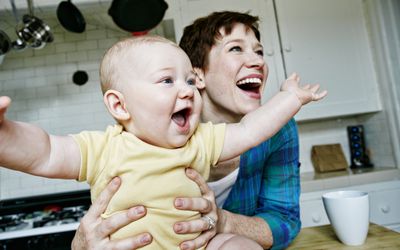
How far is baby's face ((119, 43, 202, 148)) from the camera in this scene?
644mm

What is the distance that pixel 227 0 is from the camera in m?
2.35

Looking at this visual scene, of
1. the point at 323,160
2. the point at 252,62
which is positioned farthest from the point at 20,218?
the point at 323,160

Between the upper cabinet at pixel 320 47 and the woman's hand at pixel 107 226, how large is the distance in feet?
5.96

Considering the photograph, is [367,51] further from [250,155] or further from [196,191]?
[196,191]

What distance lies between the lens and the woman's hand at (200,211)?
2.13 feet

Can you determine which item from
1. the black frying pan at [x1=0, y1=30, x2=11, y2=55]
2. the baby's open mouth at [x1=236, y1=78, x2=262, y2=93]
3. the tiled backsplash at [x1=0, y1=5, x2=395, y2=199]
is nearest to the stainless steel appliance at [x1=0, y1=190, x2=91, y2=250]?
the tiled backsplash at [x1=0, y1=5, x2=395, y2=199]

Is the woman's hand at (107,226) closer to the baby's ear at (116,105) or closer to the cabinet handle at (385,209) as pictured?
the baby's ear at (116,105)

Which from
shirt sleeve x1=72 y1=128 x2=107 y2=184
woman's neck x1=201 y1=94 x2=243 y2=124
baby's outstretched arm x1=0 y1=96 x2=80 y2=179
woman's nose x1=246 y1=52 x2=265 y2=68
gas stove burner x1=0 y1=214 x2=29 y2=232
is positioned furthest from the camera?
gas stove burner x1=0 y1=214 x2=29 y2=232

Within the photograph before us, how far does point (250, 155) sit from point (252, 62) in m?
0.28

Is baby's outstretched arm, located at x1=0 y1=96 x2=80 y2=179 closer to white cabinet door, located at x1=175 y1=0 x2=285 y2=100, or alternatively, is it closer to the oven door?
the oven door

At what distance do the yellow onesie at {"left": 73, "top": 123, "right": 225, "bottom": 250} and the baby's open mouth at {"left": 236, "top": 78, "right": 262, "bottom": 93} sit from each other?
1.52 ft

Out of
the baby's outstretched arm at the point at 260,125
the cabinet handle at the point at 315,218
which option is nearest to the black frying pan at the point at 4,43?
the baby's outstretched arm at the point at 260,125

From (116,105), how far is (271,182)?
0.62 m

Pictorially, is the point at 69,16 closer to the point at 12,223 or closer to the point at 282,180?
the point at 12,223
